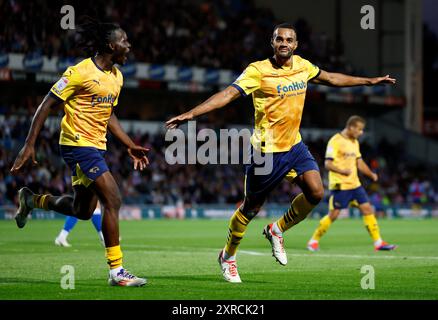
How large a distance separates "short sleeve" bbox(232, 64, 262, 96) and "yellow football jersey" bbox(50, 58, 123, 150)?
1.43 m

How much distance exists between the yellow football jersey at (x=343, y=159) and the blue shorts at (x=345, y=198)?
84mm

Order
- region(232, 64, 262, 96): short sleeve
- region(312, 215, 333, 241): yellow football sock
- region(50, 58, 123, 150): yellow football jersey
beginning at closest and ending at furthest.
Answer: region(50, 58, 123, 150): yellow football jersey
region(232, 64, 262, 96): short sleeve
region(312, 215, 333, 241): yellow football sock

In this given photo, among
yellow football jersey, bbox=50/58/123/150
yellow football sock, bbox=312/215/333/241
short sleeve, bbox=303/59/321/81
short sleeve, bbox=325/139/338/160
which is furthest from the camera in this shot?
short sleeve, bbox=325/139/338/160

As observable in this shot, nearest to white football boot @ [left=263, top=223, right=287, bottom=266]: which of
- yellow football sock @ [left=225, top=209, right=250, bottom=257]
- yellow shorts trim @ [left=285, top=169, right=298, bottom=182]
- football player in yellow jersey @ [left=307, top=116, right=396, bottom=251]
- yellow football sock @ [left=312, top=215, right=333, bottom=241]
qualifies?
yellow football sock @ [left=225, top=209, right=250, bottom=257]

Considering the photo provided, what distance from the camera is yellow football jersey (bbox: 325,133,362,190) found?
1803 cm

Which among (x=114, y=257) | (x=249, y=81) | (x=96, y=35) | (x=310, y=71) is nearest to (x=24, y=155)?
(x=114, y=257)

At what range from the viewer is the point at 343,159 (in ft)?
59.6

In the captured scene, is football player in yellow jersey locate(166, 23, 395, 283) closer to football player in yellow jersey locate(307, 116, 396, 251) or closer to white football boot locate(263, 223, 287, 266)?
white football boot locate(263, 223, 287, 266)

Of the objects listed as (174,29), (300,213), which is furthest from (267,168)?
(174,29)

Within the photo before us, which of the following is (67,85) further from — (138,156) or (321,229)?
(321,229)

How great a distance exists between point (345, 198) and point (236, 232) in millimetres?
7451

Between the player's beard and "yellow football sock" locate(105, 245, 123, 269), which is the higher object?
the player's beard

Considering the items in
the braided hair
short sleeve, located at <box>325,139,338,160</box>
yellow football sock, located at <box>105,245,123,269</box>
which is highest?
the braided hair
